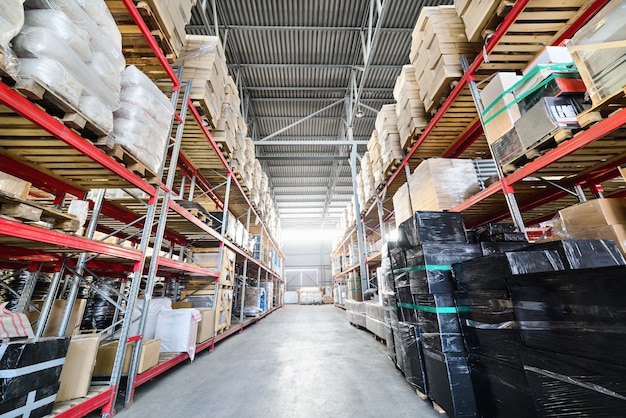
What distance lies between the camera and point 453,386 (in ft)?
6.99

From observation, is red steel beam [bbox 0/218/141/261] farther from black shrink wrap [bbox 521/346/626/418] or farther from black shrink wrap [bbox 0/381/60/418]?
black shrink wrap [bbox 521/346/626/418]

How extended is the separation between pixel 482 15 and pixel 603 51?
156cm

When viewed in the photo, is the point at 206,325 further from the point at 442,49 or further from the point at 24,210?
the point at 442,49

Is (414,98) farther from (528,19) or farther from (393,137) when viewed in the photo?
(528,19)

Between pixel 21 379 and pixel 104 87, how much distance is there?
2.27 meters

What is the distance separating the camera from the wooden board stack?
3959 millimetres

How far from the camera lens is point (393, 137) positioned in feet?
19.1

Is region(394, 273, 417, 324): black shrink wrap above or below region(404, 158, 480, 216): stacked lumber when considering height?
below

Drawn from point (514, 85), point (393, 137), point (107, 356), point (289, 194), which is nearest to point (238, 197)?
point (393, 137)

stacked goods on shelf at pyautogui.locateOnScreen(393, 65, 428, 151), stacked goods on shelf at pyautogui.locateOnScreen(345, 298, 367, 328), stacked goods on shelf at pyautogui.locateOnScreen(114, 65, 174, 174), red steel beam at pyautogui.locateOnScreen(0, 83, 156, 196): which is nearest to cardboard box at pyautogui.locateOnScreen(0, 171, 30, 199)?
red steel beam at pyautogui.locateOnScreen(0, 83, 156, 196)

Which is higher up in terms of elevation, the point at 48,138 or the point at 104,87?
the point at 104,87

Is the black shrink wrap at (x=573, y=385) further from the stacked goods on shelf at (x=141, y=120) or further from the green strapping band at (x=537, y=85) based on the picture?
the stacked goods on shelf at (x=141, y=120)

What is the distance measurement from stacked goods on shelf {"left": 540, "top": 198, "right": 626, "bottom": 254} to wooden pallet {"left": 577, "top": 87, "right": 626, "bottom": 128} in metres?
0.72

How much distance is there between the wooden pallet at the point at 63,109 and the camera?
5.26 ft
